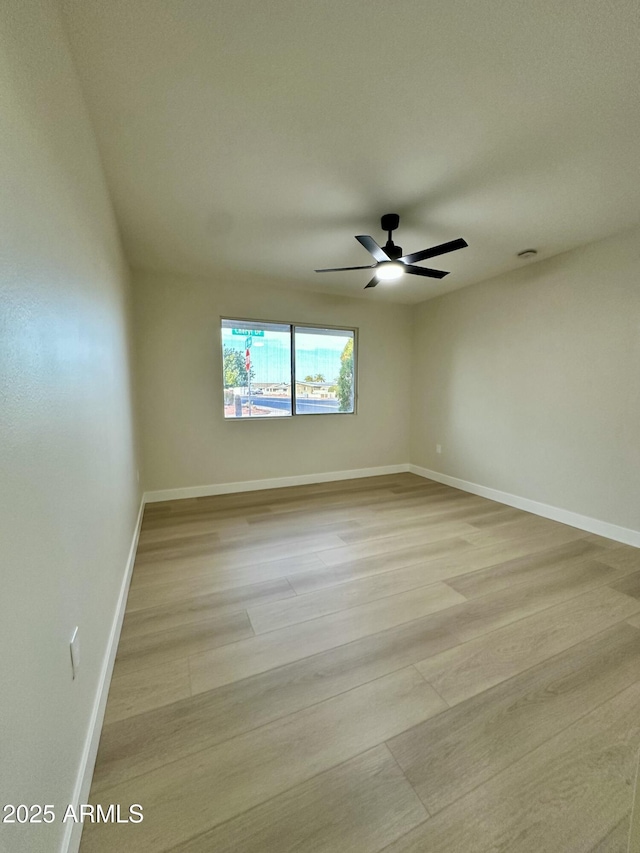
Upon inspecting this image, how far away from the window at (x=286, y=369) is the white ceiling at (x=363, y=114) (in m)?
1.48

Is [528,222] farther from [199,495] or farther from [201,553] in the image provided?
[199,495]

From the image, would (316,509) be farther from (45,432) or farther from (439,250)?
(45,432)

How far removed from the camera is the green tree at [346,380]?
4.63 meters

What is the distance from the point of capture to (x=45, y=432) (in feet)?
2.80

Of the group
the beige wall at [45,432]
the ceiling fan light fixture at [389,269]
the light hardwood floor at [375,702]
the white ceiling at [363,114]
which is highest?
the white ceiling at [363,114]

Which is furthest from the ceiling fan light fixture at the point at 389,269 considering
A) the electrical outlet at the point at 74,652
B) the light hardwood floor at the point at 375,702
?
the electrical outlet at the point at 74,652

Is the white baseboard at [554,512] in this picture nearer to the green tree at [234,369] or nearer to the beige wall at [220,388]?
the beige wall at [220,388]

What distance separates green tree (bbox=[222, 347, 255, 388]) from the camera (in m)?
3.98

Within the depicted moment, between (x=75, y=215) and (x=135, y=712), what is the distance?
194cm

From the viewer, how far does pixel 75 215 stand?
1.25m

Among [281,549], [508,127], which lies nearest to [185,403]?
[281,549]

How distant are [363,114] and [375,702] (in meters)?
2.61

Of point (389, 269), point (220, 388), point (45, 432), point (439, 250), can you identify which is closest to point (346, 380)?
point (220, 388)

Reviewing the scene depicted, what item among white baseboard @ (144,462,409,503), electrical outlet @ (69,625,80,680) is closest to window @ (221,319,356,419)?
white baseboard @ (144,462,409,503)
